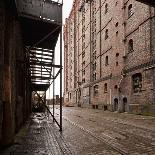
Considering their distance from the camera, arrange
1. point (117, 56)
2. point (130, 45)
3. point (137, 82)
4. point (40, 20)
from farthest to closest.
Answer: point (117, 56), point (130, 45), point (137, 82), point (40, 20)

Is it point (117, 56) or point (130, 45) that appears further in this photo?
point (117, 56)

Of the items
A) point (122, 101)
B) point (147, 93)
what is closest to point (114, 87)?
point (122, 101)

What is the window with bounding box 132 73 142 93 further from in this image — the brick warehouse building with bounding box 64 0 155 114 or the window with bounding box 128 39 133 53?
the window with bounding box 128 39 133 53

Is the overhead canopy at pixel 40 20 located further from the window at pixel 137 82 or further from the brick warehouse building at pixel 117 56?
the window at pixel 137 82

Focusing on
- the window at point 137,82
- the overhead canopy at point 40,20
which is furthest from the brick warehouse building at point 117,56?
the overhead canopy at point 40,20

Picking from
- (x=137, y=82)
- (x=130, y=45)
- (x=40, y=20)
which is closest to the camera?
(x=40, y=20)

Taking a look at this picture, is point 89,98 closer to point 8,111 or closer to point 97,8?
point 97,8

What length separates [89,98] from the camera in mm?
35938

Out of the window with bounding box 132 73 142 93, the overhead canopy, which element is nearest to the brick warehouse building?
the window with bounding box 132 73 142 93

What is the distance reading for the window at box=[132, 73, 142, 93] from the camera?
2052cm

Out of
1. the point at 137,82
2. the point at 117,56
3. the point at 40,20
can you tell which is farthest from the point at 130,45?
the point at 40,20

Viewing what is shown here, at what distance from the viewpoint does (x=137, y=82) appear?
21.0m

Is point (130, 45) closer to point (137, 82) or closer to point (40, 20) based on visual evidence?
point (137, 82)

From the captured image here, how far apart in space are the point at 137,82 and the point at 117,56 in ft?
17.1
